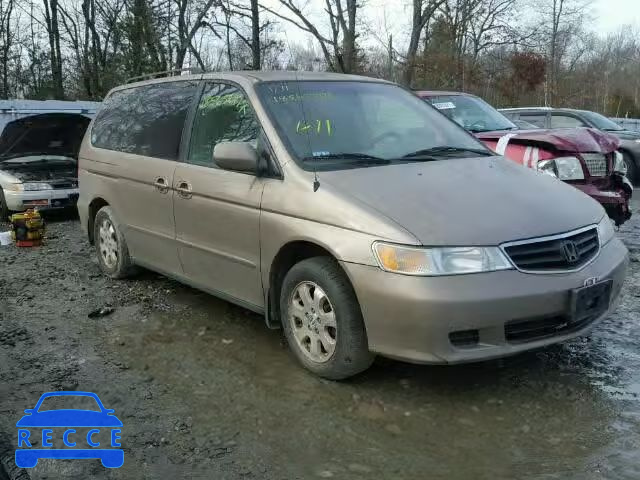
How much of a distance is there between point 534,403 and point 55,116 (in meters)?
9.57

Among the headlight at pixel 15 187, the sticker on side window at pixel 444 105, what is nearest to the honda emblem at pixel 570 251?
the sticker on side window at pixel 444 105

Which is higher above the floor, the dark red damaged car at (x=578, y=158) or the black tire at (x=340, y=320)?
the dark red damaged car at (x=578, y=158)

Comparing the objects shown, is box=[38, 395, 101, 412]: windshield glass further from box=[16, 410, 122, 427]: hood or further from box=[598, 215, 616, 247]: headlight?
box=[598, 215, 616, 247]: headlight

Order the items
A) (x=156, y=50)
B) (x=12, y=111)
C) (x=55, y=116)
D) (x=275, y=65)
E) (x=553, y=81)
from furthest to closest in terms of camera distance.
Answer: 1. (x=553, y=81)
2. (x=275, y=65)
3. (x=156, y=50)
4. (x=12, y=111)
5. (x=55, y=116)

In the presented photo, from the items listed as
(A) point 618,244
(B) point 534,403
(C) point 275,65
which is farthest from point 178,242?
(C) point 275,65

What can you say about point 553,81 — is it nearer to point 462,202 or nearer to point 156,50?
point 156,50

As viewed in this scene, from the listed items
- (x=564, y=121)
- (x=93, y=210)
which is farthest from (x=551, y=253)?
(x=564, y=121)

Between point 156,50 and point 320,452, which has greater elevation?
point 156,50

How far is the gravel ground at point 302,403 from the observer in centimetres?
286

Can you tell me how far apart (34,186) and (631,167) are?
10947 mm

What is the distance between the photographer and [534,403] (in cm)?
337

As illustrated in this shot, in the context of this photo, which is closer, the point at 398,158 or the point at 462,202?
the point at 462,202

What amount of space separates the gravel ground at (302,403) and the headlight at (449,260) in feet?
2.55

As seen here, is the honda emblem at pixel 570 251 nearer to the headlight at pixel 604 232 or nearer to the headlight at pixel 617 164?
the headlight at pixel 604 232
